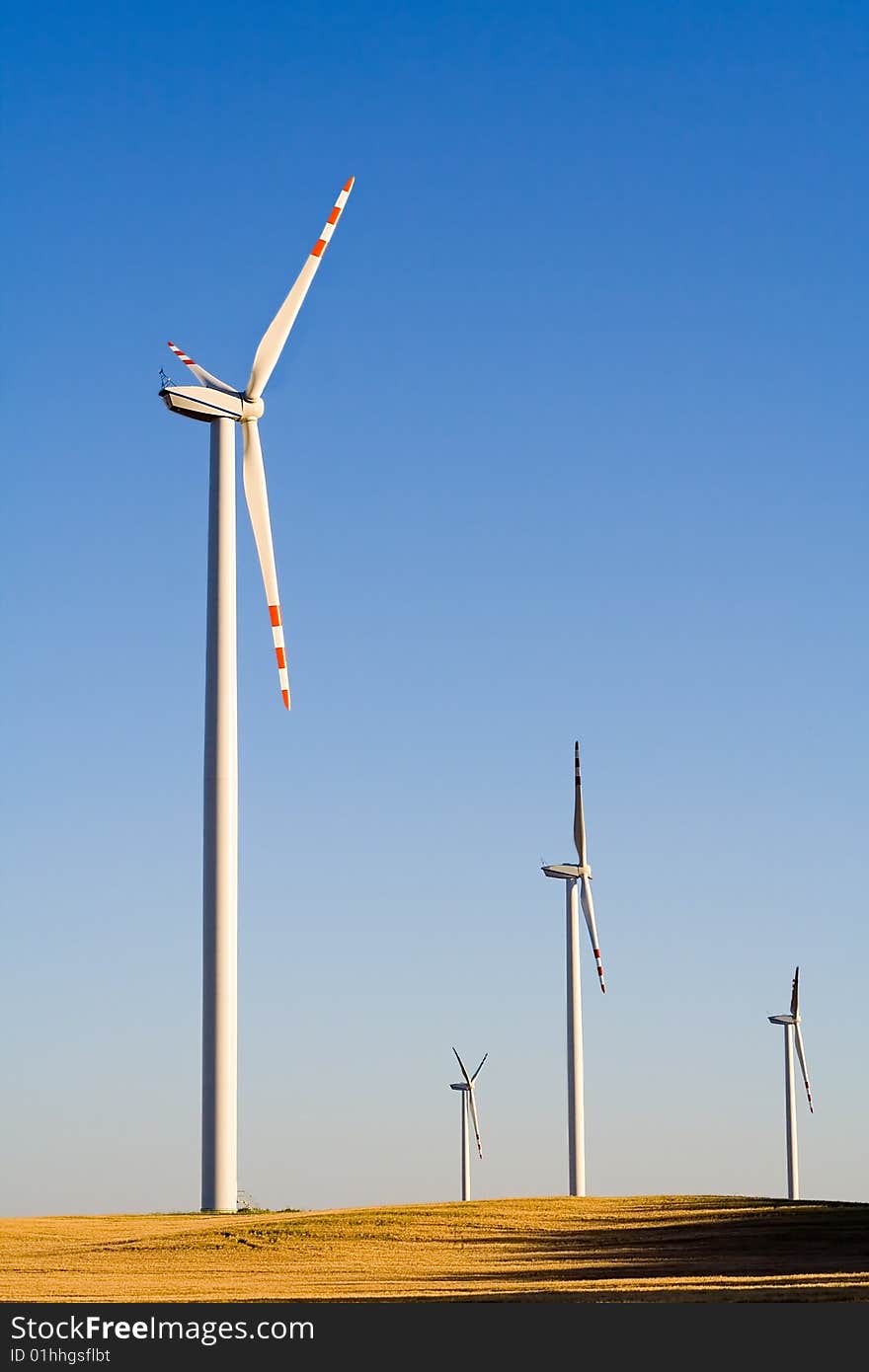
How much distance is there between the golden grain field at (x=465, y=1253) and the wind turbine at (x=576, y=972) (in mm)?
19047

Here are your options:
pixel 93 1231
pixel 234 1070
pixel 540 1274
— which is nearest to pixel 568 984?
pixel 234 1070

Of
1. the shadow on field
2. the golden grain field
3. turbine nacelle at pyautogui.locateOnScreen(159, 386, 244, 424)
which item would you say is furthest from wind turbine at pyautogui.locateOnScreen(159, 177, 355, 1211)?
the shadow on field

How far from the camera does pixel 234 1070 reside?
4850 cm

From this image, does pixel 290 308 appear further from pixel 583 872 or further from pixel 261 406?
pixel 583 872

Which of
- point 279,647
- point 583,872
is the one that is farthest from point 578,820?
point 279,647

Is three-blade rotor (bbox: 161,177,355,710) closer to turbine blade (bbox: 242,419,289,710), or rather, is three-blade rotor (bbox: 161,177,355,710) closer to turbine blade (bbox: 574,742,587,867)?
turbine blade (bbox: 242,419,289,710)

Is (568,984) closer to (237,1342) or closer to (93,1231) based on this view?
(93,1231)

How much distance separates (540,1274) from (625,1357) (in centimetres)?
1390

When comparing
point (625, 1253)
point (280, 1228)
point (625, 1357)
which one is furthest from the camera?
point (280, 1228)

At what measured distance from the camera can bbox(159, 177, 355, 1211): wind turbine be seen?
48000 millimetres

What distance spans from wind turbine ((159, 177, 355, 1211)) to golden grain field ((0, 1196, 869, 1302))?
320 centimetres

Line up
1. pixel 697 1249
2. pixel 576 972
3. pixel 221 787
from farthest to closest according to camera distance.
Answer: pixel 576 972 < pixel 221 787 < pixel 697 1249

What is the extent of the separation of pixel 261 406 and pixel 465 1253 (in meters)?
27.2

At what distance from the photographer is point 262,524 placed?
5531cm
